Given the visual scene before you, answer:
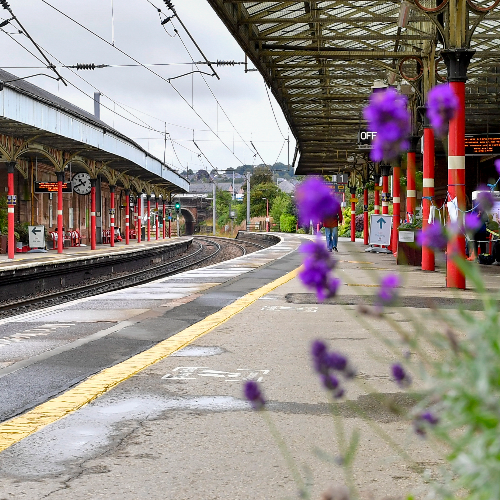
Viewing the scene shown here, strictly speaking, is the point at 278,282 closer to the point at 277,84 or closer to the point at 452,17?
the point at 452,17

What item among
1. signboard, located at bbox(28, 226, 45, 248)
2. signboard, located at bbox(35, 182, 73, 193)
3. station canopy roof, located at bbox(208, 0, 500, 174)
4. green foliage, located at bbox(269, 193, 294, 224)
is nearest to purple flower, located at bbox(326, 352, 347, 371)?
station canopy roof, located at bbox(208, 0, 500, 174)

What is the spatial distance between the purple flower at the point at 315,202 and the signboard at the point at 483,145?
770 inches

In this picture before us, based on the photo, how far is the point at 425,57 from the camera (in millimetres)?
18359

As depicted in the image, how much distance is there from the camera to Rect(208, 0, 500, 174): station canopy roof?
52.4 feet

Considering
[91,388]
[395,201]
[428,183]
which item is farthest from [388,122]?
[395,201]

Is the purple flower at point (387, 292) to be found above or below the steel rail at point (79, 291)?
above

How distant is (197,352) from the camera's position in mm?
7133

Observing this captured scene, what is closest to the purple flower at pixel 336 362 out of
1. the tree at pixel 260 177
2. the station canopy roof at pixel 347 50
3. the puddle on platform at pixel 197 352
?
the puddle on platform at pixel 197 352

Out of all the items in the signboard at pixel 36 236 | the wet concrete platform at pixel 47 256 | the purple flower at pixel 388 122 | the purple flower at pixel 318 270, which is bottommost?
the wet concrete platform at pixel 47 256

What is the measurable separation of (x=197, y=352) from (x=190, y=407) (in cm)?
220

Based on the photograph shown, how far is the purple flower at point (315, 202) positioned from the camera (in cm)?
121

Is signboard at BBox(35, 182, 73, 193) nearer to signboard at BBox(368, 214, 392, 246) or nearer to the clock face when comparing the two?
the clock face

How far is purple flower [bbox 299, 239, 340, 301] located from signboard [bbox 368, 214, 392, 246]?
2629 centimetres

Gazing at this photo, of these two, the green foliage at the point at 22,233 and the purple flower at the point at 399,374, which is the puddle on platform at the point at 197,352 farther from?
the green foliage at the point at 22,233
